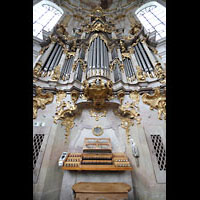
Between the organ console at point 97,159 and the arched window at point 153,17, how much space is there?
1090cm

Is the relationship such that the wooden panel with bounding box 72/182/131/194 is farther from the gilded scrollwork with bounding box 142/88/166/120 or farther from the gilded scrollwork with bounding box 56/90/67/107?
the gilded scrollwork with bounding box 56/90/67/107

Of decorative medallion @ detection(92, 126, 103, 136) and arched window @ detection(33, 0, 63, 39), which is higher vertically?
arched window @ detection(33, 0, 63, 39)

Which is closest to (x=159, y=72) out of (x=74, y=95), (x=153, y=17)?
(x=74, y=95)

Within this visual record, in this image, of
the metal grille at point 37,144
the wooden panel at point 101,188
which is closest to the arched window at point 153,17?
the wooden panel at point 101,188

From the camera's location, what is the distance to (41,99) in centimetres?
516

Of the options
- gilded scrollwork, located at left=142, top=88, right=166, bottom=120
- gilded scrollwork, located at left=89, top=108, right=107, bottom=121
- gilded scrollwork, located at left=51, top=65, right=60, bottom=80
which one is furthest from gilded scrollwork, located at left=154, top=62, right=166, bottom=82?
gilded scrollwork, located at left=51, top=65, right=60, bottom=80

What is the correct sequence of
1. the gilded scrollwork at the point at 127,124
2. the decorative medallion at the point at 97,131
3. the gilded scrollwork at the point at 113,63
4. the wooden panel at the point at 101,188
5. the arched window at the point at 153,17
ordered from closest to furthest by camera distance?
the wooden panel at the point at 101,188
the gilded scrollwork at the point at 127,124
the decorative medallion at the point at 97,131
the gilded scrollwork at the point at 113,63
the arched window at the point at 153,17

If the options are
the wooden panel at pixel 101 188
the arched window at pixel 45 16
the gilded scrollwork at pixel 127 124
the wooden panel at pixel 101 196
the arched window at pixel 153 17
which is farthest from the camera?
the arched window at pixel 153 17

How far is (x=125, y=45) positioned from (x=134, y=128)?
23.6ft

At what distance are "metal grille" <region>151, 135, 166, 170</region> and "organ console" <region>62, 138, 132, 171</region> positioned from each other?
4.09 feet

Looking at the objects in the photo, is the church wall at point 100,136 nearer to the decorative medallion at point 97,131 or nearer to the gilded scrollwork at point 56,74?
the decorative medallion at point 97,131

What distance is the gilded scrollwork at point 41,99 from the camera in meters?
4.92

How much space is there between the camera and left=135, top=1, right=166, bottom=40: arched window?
10.4 metres

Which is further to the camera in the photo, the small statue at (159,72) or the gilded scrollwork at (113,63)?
the gilded scrollwork at (113,63)
